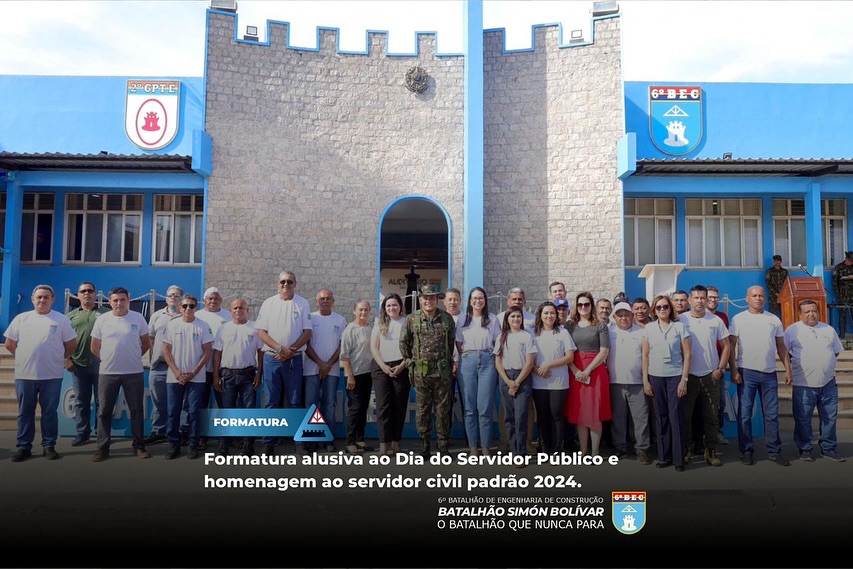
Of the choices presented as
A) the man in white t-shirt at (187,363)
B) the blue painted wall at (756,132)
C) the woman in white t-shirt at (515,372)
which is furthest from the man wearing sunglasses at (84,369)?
the blue painted wall at (756,132)

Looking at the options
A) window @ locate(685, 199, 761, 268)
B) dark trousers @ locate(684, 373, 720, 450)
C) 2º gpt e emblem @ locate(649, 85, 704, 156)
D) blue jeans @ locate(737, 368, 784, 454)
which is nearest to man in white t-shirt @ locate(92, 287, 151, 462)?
dark trousers @ locate(684, 373, 720, 450)

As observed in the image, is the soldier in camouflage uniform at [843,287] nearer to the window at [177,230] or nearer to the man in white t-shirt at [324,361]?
the man in white t-shirt at [324,361]

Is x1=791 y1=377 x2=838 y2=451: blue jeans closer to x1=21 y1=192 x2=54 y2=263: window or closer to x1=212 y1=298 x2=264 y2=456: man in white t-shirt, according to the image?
x1=212 y1=298 x2=264 y2=456: man in white t-shirt

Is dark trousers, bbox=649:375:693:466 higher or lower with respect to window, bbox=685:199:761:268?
lower

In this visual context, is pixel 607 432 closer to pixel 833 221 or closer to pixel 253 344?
pixel 253 344

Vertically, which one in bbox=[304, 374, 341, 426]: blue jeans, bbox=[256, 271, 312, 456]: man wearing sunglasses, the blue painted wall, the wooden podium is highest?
the blue painted wall

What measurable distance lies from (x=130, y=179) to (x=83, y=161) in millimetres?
918

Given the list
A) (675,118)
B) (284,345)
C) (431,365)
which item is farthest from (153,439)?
(675,118)

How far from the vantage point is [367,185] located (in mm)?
13188

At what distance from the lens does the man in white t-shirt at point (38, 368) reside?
6746 mm

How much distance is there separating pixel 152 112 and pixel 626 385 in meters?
12.5

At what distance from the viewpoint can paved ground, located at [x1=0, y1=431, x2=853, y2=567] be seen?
417 centimetres

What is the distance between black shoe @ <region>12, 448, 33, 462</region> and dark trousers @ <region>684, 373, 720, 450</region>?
7045 millimetres

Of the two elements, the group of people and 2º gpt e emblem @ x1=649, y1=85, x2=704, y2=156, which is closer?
the group of people
